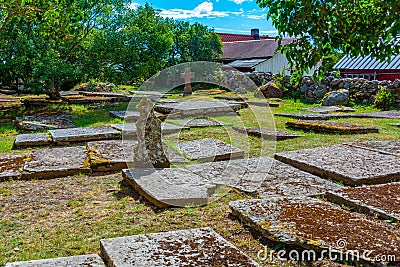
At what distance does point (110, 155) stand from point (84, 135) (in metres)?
→ 1.77

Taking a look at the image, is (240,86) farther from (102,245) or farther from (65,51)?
(102,245)

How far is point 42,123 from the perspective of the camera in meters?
9.10

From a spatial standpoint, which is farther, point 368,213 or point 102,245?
point 368,213

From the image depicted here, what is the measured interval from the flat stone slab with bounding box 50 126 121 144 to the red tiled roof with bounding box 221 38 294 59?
89.9ft

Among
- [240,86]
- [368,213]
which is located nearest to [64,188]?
[368,213]

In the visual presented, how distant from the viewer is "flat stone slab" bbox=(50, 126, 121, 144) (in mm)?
7317

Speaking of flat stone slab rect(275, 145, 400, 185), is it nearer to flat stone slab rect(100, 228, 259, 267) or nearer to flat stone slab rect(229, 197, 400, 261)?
flat stone slab rect(229, 197, 400, 261)

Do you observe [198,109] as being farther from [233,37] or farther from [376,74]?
[233,37]

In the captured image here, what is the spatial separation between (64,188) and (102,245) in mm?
2095

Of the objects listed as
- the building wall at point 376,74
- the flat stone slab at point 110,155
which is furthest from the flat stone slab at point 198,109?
the building wall at point 376,74

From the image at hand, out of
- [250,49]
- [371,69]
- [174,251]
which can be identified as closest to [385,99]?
[371,69]

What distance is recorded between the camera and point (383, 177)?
452cm

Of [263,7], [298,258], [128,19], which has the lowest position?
[298,258]

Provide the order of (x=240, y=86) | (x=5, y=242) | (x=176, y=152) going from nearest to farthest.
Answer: (x=5, y=242) → (x=176, y=152) → (x=240, y=86)
